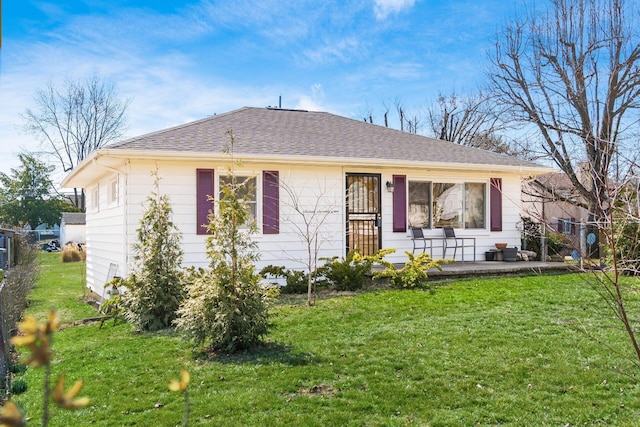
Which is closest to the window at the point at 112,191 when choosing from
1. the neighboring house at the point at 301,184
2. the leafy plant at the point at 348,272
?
the neighboring house at the point at 301,184

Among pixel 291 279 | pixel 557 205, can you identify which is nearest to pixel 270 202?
pixel 291 279

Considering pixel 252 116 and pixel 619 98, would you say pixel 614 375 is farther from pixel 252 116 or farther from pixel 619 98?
pixel 619 98

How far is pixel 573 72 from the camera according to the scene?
13602 millimetres

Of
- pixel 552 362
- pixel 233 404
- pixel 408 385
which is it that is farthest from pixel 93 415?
pixel 552 362

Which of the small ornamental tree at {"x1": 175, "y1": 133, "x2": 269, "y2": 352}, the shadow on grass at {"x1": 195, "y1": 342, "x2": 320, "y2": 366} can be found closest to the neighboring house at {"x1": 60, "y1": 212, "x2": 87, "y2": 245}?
the small ornamental tree at {"x1": 175, "y1": 133, "x2": 269, "y2": 352}

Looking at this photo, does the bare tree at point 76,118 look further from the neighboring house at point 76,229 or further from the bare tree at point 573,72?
the bare tree at point 573,72

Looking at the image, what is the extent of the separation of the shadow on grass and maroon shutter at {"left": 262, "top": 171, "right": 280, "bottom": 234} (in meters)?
4.51

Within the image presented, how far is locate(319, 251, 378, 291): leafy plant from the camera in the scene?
9.56 metres

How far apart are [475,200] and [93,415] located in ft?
33.4

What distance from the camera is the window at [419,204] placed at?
39.0 ft

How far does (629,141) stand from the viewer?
43.0ft

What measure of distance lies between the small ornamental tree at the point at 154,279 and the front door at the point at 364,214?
4446mm

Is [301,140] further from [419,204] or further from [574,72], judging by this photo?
[574,72]

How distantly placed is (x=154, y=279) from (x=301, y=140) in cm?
520
